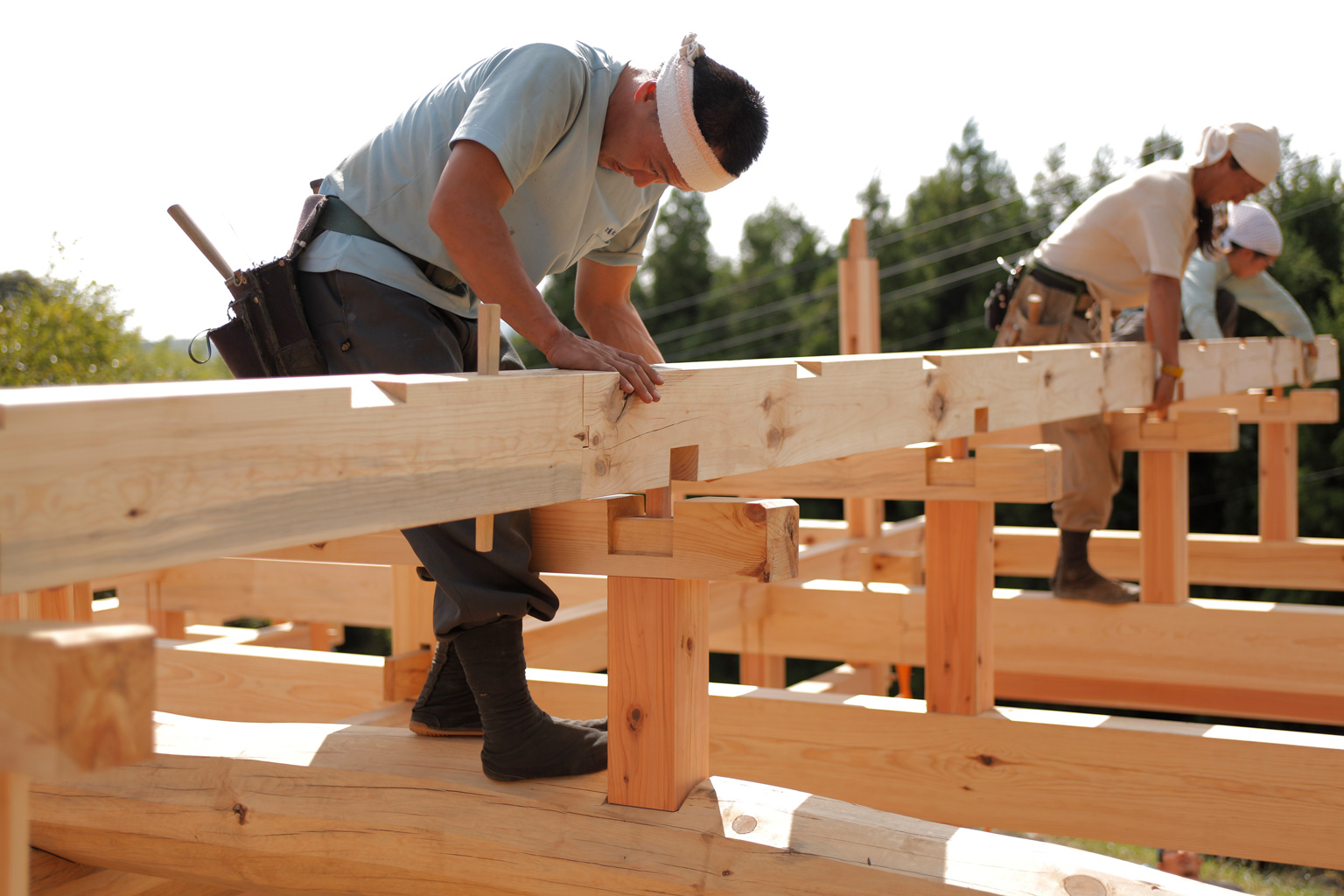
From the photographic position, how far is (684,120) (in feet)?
5.37

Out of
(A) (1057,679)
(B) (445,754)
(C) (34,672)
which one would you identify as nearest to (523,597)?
(B) (445,754)

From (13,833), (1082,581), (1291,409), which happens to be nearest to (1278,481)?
(1291,409)

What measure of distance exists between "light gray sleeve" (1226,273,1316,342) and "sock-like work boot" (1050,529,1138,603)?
2397 mm

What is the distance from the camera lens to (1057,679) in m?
5.19

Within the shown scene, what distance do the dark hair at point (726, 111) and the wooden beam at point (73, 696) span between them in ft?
3.90

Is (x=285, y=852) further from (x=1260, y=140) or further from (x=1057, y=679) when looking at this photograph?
(x=1057, y=679)

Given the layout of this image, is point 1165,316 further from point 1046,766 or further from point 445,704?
point 445,704

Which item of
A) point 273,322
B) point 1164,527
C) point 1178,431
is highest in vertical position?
point 273,322

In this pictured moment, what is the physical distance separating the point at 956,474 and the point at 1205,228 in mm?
1921

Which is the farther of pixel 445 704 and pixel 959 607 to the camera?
pixel 959 607

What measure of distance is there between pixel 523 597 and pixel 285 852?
55cm

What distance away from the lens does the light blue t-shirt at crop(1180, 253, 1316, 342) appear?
5496mm

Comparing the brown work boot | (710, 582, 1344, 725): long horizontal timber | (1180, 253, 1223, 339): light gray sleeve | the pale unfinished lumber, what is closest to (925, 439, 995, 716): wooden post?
(710, 582, 1344, 725): long horizontal timber

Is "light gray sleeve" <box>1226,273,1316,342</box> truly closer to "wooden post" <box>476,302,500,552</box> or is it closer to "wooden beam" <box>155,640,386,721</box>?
"wooden beam" <box>155,640,386,721</box>
